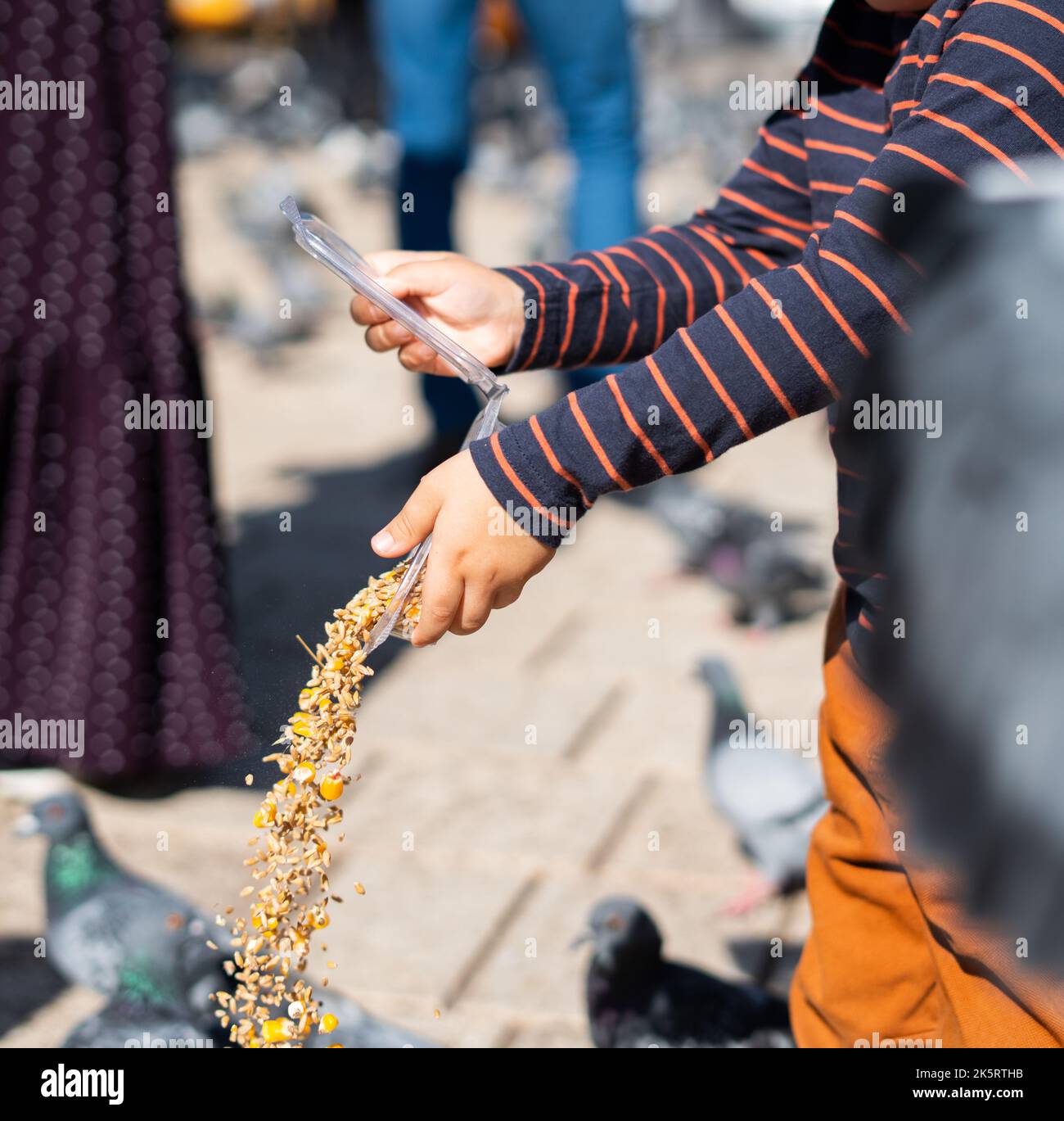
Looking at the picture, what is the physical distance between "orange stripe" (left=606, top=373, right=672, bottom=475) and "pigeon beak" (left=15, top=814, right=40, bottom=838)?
1.24 m

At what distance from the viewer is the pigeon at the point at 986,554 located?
2.55ft

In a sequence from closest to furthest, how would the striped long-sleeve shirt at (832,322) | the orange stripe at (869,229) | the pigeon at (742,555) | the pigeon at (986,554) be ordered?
the pigeon at (986,554) < the orange stripe at (869,229) < the striped long-sleeve shirt at (832,322) < the pigeon at (742,555)

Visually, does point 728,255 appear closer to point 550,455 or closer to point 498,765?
point 550,455

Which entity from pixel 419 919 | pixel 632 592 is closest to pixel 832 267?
pixel 419 919

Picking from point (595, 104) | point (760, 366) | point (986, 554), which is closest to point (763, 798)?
point (760, 366)

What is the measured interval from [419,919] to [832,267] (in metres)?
1.37

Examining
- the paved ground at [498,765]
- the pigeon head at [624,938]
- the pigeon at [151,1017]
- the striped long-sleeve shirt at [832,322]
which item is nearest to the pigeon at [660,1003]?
the pigeon head at [624,938]

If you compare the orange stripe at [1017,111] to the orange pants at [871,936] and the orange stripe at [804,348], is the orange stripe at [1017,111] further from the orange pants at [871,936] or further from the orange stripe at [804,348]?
the orange pants at [871,936]

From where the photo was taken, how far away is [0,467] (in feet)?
7.64

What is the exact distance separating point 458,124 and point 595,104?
0.37 m

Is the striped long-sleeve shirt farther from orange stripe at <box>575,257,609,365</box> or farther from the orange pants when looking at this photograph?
orange stripe at <box>575,257,609,365</box>

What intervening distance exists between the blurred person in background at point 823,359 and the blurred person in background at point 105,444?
0.96m

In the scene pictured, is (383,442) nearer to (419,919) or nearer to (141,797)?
(141,797)

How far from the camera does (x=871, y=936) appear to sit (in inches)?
56.2
